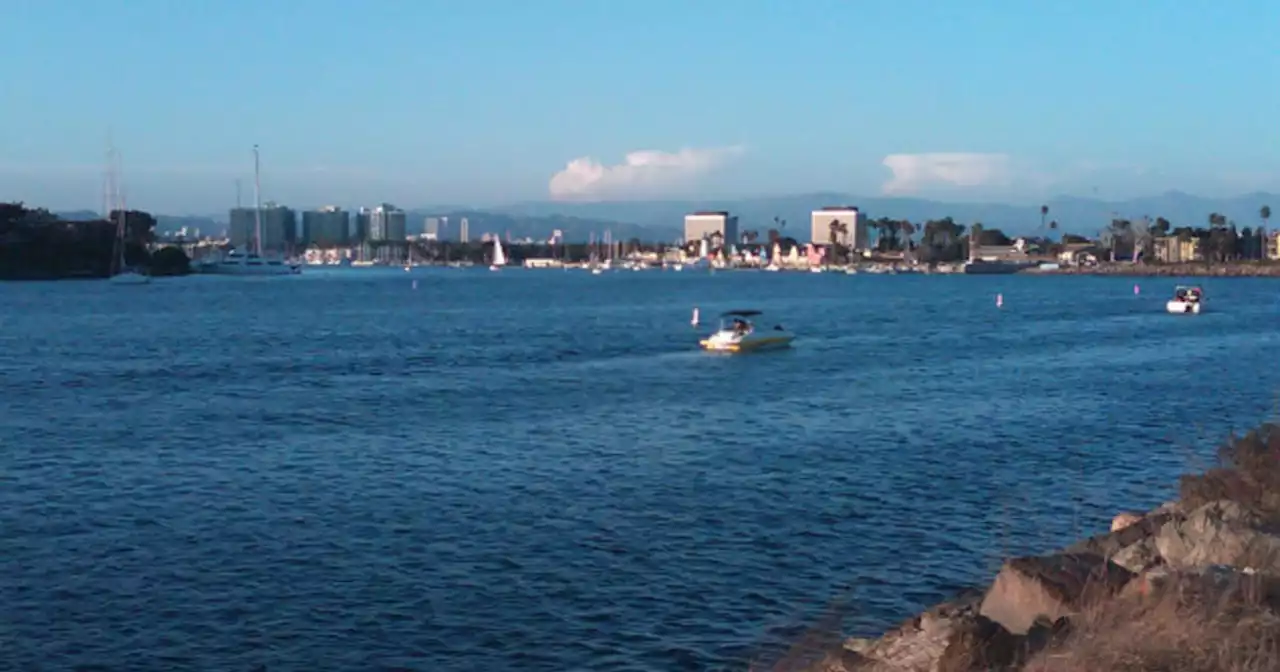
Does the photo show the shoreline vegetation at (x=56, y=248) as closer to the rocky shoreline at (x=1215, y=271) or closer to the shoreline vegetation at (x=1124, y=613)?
the rocky shoreline at (x=1215, y=271)

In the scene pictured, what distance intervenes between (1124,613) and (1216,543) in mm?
3492

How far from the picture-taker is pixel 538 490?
21.4 metres

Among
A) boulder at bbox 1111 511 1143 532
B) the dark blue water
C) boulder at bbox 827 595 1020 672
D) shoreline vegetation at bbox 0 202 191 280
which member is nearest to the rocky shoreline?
shoreline vegetation at bbox 0 202 191 280

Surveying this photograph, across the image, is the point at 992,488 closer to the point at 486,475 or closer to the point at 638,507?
the point at 638,507

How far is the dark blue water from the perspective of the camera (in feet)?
46.5

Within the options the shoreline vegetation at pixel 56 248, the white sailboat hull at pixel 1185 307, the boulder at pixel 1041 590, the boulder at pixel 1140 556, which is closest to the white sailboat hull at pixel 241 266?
the shoreline vegetation at pixel 56 248

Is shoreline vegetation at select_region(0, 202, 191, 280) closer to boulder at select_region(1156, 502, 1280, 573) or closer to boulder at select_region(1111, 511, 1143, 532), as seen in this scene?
boulder at select_region(1111, 511, 1143, 532)

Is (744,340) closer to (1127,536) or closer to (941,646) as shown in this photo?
(1127,536)

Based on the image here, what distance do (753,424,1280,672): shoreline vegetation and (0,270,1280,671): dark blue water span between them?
2599 millimetres

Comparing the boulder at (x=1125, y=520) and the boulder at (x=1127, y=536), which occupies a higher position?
the boulder at (x=1127, y=536)

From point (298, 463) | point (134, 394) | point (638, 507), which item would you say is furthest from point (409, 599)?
point (134, 394)

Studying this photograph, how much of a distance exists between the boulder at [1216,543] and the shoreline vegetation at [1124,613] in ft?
0.05

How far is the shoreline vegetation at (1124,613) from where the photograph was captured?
7.25 metres

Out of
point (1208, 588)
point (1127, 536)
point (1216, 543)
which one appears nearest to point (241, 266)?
point (1127, 536)
